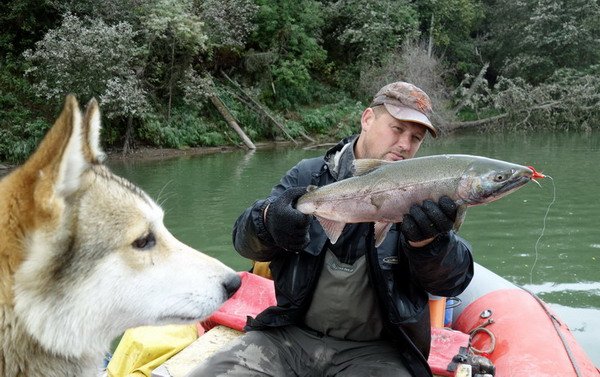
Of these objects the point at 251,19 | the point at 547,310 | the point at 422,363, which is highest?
the point at 251,19

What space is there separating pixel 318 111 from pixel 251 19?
17.9 feet

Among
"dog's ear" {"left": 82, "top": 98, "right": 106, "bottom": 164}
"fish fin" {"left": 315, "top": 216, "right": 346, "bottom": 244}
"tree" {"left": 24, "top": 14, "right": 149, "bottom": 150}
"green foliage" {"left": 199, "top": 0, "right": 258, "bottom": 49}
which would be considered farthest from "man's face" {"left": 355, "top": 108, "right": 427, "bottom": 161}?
"green foliage" {"left": 199, "top": 0, "right": 258, "bottom": 49}

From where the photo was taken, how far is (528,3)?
3509cm

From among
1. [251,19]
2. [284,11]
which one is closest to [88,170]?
[251,19]

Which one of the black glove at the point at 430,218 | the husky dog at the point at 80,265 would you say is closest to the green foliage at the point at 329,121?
the black glove at the point at 430,218

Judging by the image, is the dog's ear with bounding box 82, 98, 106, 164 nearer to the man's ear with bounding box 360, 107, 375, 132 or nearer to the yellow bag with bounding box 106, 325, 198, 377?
the yellow bag with bounding box 106, 325, 198, 377

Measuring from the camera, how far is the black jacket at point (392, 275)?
10.0 ft

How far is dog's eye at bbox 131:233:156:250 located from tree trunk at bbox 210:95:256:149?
20.8m

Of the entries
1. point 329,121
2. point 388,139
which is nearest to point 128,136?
point 329,121

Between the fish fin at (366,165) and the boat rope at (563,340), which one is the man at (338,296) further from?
the boat rope at (563,340)

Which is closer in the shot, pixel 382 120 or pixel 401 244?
pixel 401 244

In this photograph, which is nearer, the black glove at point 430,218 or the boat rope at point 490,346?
the black glove at point 430,218

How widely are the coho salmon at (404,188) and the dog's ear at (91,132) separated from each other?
4.11 ft

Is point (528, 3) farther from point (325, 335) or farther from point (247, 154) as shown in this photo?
point (325, 335)
